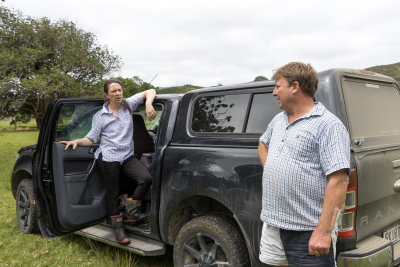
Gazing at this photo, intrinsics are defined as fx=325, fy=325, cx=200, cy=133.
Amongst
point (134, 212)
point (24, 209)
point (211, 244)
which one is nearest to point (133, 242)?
point (134, 212)

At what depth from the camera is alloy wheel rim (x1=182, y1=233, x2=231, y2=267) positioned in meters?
2.63

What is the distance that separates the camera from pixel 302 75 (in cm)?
179

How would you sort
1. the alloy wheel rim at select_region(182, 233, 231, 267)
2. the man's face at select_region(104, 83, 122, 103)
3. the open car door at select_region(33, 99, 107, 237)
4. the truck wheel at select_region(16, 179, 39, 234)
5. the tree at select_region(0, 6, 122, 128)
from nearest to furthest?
the alloy wheel rim at select_region(182, 233, 231, 267)
the open car door at select_region(33, 99, 107, 237)
the man's face at select_region(104, 83, 122, 103)
the truck wheel at select_region(16, 179, 39, 234)
the tree at select_region(0, 6, 122, 128)

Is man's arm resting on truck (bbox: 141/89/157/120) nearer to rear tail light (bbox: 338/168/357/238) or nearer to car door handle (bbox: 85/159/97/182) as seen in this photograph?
car door handle (bbox: 85/159/97/182)

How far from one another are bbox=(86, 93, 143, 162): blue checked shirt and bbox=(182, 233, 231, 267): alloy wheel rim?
3.94ft

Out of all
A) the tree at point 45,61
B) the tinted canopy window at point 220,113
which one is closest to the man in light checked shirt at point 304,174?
the tinted canopy window at point 220,113

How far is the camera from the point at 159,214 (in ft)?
10.2

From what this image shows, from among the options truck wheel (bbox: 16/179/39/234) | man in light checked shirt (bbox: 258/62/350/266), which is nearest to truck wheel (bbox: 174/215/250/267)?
man in light checked shirt (bbox: 258/62/350/266)

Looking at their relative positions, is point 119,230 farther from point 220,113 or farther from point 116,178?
point 220,113

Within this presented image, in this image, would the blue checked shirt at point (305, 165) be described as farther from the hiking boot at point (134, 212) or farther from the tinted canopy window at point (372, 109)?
the hiking boot at point (134, 212)

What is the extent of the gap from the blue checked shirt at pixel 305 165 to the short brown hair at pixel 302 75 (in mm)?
122

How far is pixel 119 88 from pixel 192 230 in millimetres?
1756

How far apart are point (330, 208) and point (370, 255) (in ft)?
2.47

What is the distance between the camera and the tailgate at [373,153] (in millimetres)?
2154
